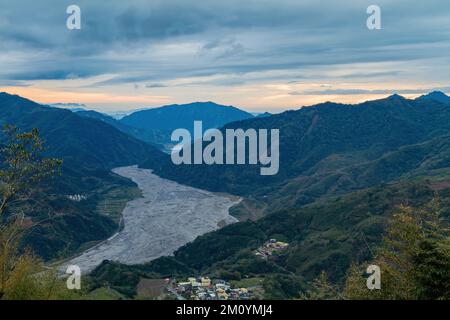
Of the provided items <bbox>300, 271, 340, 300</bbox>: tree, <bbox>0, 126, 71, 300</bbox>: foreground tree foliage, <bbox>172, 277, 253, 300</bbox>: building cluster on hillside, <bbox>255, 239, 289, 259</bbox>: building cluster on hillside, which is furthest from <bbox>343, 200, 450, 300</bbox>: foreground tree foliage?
<bbox>255, 239, 289, 259</bbox>: building cluster on hillside

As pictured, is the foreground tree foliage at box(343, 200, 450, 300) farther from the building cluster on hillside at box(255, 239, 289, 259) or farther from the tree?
the building cluster on hillside at box(255, 239, 289, 259)

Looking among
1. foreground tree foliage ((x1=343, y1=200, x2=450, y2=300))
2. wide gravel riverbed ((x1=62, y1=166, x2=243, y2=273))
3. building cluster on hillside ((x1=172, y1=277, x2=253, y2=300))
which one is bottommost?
wide gravel riverbed ((x1=62, y1=166, x2=243, y2=273))

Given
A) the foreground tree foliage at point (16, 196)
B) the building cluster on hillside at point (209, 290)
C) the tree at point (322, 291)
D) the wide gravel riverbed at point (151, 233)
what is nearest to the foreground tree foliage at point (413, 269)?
the tree at point (322, 291)

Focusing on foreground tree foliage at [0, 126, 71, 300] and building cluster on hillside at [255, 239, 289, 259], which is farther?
building cluster on hillside at [255, 239, 289, 259]

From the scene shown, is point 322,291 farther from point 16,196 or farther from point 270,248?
point 270,248

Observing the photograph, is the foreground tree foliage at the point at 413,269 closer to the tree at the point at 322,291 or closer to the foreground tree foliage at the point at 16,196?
the tree at the point at 322,291

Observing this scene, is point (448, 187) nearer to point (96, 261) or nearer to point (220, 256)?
point (220, 256)
